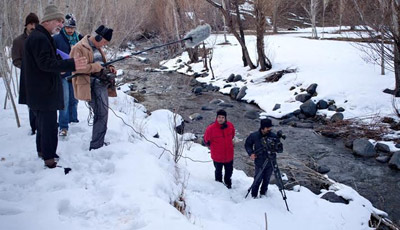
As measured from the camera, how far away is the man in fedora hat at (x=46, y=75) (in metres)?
3.48

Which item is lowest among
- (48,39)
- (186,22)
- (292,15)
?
(48,39)

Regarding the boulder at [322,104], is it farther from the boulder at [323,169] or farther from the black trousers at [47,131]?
the black trousers at [47,131]

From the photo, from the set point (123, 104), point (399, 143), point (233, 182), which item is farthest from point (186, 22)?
point (233, 182)

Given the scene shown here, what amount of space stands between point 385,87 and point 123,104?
367 inches

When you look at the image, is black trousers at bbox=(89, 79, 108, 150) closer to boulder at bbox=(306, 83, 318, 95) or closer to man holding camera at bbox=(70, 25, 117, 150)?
man holding camera at bbox=(70, 25, 117, 150)

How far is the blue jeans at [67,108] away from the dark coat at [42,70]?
1245 millimetres

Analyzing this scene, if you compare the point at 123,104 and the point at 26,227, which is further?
the point at 123,104

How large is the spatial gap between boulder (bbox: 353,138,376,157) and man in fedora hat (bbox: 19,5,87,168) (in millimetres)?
7461

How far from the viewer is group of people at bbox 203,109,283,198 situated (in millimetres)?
5094

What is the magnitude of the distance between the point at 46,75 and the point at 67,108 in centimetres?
164

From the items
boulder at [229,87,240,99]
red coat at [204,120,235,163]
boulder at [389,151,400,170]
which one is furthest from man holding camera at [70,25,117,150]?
boulder at [229,87,240,99]

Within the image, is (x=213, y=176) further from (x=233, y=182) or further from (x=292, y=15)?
(x=292, y=15)

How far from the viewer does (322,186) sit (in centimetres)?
654

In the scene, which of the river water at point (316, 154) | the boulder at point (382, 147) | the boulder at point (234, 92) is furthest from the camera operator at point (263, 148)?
the boulder at point (234, 92)
